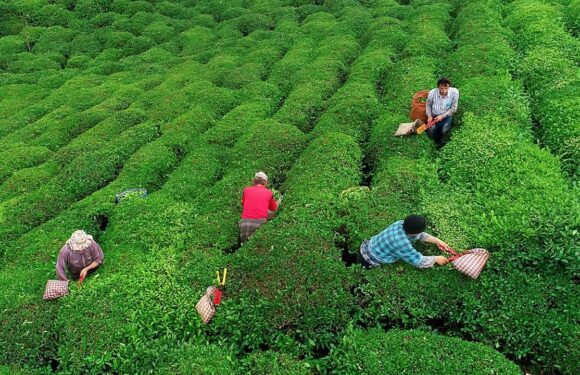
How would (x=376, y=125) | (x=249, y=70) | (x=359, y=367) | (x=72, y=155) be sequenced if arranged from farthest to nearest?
(x=249, y=70)
(x=72, y=155)
(x=376, y=125)
(x=359, y=367)

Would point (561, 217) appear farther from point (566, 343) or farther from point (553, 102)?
point (553, 102)

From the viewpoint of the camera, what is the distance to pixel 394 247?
432 inches

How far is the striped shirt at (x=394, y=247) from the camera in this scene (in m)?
10.8

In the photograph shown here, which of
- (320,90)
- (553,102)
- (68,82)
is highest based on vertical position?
(553,102)

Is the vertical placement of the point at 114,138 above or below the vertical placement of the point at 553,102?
below

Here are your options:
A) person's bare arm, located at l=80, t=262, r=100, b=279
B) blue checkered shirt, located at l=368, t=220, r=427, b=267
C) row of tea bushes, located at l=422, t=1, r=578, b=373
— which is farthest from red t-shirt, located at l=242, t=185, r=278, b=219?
row of tea bushes, located at l=422, t=1, r=578, b=373

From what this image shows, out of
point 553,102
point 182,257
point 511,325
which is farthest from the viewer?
point 553,102

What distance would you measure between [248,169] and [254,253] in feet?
17.0

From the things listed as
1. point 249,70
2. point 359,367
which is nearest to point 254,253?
point 359,367

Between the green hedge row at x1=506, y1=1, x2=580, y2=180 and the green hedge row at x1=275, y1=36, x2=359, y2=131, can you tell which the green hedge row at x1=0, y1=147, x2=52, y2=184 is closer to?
the green hedge row at x1=275, y1=36, x2=359, y2=131

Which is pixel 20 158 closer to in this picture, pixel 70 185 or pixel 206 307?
pixel 70 185

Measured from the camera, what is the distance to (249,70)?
2544 cm

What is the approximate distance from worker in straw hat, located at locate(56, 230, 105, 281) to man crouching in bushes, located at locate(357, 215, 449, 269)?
7.18 metres

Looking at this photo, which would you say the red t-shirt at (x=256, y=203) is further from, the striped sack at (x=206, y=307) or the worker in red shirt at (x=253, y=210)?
the striped sack at (x=206, y=307)
